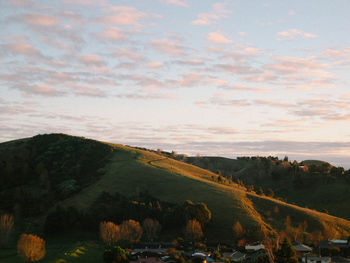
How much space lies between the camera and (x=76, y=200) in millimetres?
121938

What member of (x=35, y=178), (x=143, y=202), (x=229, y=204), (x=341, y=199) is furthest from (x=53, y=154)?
(x=341, y=199)

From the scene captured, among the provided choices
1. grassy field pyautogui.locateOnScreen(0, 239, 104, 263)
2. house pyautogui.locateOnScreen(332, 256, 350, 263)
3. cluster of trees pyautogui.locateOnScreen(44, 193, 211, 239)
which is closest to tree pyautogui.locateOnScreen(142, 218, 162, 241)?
cluster of trees pyautogui.locateOnScreen(44, 193, 211, 239)

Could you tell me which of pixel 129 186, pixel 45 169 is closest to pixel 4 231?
pixel 129 186

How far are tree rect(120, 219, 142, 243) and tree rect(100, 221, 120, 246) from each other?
4.63 ft

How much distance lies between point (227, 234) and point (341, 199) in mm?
72224

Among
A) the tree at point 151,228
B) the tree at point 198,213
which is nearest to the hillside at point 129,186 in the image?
the tree at point 198,213

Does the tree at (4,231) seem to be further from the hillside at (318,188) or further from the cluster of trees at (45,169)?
the hillside at (318,188)

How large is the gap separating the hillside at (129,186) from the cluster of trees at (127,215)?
13.2 ft

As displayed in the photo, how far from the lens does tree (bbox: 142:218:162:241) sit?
101 metres

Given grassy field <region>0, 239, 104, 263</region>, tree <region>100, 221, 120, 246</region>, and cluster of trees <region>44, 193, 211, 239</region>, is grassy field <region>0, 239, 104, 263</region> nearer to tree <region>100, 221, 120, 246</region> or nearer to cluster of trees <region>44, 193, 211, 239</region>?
tree <region>100, 221, 120, 246</region>

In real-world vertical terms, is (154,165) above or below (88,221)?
above

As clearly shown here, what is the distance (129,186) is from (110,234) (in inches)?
1388

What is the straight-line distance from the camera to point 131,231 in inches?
3868

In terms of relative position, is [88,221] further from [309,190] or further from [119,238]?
[309,190]
